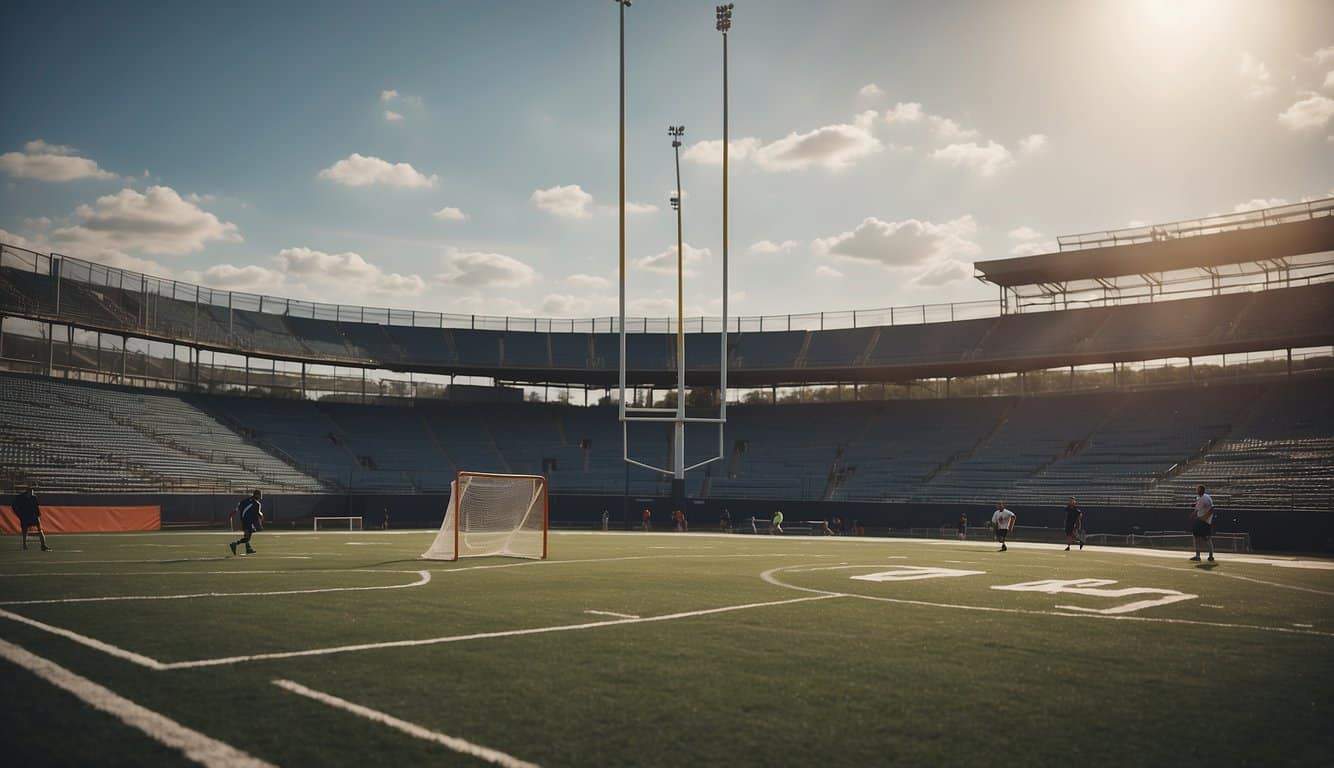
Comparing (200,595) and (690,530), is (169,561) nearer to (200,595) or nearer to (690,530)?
(200,595)

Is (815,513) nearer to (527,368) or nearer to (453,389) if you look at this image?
(527,368)

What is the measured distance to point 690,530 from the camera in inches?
1764

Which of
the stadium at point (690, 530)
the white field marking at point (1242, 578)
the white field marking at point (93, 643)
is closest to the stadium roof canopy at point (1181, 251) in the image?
the stadium at point (690, 530)

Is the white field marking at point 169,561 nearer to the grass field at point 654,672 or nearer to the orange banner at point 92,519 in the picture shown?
the grass field at point 654,672

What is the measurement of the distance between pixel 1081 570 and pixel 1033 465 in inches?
1080

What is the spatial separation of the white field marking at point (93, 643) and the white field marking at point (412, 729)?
1278 millimetres

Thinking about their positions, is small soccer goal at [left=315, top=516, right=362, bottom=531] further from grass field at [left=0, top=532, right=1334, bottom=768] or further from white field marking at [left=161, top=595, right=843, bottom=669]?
white field marking at [left=161, top=595, right=843, bottom=669]

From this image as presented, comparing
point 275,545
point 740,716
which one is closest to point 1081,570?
point 740,716

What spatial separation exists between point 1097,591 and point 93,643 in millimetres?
13050

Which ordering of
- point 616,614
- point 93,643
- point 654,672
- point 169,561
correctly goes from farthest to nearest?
point 169,561
point 616,614
point 93,643
point 654,672

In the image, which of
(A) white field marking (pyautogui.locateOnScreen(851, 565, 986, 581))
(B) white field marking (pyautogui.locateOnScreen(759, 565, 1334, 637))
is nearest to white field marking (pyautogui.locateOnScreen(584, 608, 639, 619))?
(B) white field marking (pyautogui.locateOnScreen(759, 565, 1334, 637))

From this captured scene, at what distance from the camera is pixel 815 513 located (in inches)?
1714

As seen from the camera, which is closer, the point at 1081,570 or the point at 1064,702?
Result: the point at 1064,702

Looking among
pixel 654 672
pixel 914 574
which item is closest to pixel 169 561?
pixel 654 672
